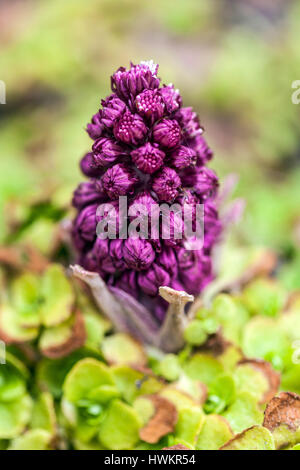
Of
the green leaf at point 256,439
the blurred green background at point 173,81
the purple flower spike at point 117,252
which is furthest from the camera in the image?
the blurred green background at point 173,81

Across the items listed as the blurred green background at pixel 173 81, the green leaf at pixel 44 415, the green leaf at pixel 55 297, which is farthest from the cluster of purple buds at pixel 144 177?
the blurred green background at pixel 173 81

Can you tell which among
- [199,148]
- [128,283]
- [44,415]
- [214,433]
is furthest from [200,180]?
[44,415]

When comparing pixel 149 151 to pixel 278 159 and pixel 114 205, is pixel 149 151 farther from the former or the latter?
pixel 278 159

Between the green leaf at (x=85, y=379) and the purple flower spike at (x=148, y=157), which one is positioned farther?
the green leaf at (x=85, y=379)

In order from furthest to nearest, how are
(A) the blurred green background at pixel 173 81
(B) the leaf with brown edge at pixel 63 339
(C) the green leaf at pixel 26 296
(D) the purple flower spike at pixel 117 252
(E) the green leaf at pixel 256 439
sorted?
(A) the blurred green background at pixel 173 81 → (C) the green leaf at pixel 26 296 → (B) the leaf with brown edge at pixel 63 339 → (D) the purple flower spike at pixel 117 252 → (E) the green leaf at pixel 256 439

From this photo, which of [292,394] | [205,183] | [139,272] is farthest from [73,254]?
[292,394]

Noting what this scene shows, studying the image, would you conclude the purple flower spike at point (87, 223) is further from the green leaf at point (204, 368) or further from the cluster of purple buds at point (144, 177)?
the green leaf at point (204, 368)
